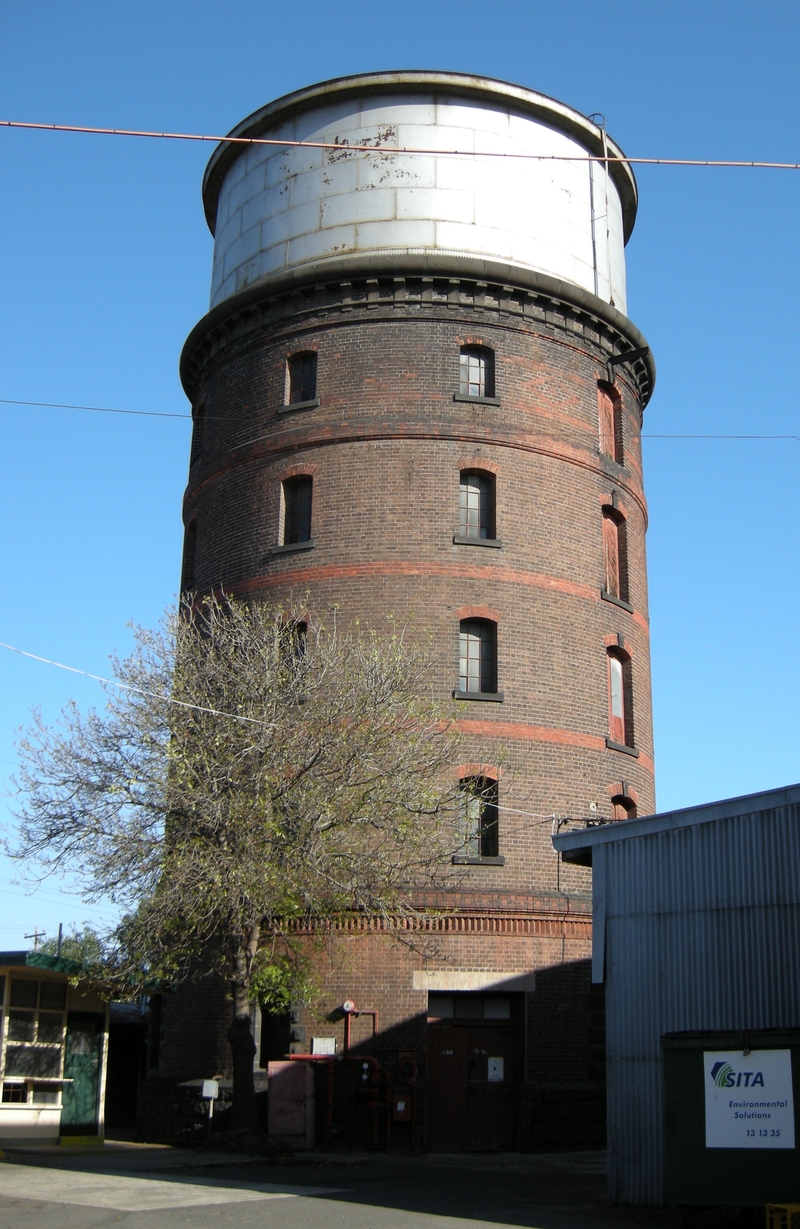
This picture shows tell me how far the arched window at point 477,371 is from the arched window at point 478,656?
4.90m

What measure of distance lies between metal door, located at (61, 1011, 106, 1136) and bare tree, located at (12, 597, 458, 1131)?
2.41 metres

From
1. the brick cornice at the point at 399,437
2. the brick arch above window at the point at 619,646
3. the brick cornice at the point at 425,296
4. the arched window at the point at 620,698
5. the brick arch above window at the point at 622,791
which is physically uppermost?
the brick cornice at the point at 425,296

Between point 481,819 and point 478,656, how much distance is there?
3.09 meters

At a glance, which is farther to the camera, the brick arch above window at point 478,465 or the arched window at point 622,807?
the brick arch above window at point 478,465

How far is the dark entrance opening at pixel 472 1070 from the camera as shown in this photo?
21.9 metres

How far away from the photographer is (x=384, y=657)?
21406mm

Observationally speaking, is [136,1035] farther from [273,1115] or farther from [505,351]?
[505,351]

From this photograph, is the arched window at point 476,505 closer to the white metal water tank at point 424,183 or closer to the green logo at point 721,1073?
the white metal water tank at point 424,183

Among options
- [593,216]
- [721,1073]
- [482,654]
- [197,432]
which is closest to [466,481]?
[482,654]

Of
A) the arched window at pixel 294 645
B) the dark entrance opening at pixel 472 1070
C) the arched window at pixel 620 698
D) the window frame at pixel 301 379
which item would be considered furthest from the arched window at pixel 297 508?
the dark entrance opening at pixel 472 1070

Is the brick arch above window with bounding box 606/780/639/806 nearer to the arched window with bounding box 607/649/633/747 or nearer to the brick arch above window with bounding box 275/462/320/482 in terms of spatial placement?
the arched window with bounding box 607/649/633/747

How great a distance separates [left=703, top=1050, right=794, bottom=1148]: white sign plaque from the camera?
478 inches

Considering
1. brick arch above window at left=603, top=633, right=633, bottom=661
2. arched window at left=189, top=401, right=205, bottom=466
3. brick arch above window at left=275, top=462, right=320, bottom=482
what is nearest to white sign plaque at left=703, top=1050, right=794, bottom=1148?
brick arch above window at left=603, top=633, right=633, bottom=661

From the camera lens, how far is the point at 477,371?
26.3 metres
